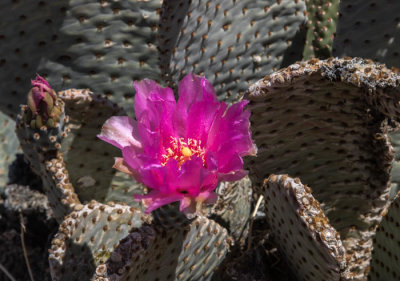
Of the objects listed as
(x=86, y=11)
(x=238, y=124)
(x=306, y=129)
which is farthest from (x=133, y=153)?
(x=86, y=11)

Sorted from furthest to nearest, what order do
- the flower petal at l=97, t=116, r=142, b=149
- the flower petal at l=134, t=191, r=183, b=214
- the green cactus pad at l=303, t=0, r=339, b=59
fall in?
the green cactus pad at l=303, t=0, r=339, b=59
the flower petal at l=97, t=116, r=142, b=149
the flower petal at l=134, t=191, r=183, b=214

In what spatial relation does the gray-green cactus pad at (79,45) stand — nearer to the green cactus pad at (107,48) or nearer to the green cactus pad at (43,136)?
the green cactus pad at (107,48)

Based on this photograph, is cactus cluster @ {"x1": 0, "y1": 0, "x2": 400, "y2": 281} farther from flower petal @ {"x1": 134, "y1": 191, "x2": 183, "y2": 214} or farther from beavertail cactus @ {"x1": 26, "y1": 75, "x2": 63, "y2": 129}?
flower petal @ {"x1": 134, "y1": 191, "x2": 183, "y2": 214}

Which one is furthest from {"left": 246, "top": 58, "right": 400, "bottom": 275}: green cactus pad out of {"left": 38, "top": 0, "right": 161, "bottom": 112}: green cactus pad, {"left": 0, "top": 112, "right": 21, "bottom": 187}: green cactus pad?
{"left": 0, "top": 112, "right": 21, "bottom": 187}: green cactus pad

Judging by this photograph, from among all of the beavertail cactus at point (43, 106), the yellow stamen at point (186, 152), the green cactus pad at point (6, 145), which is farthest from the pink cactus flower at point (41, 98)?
the green cactus pad at point (6, 145)

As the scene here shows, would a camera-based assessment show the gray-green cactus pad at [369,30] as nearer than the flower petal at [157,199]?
No

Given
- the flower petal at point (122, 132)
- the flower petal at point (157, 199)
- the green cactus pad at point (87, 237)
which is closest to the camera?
the flower petal at point (157, 199)

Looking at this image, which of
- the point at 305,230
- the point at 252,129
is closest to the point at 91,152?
the point at 252,129

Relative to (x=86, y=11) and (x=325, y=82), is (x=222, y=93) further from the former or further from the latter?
(x=325, y=82)
